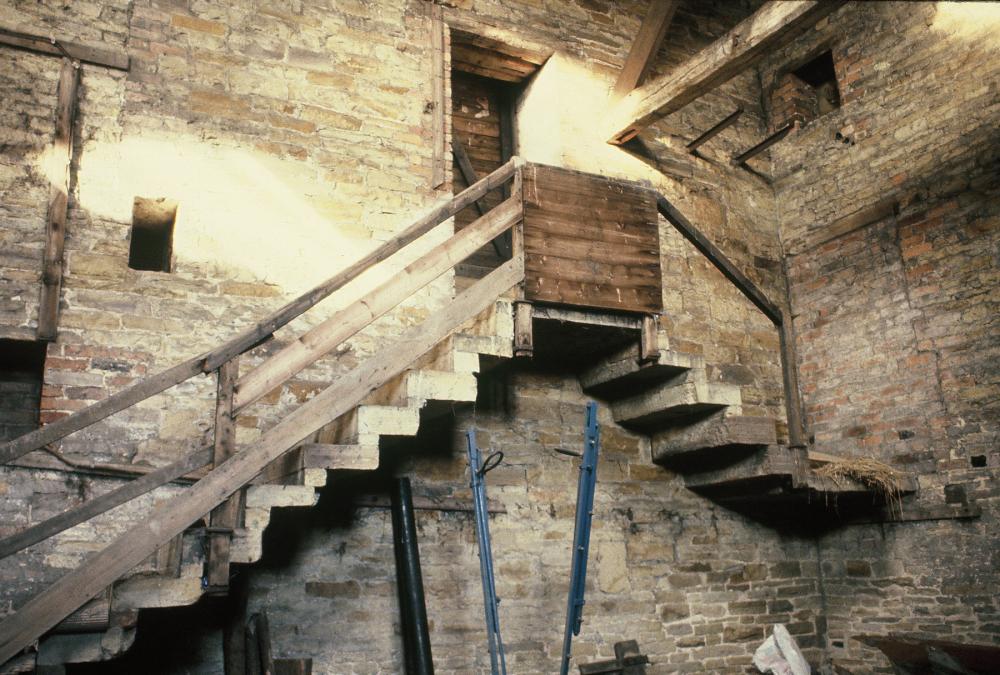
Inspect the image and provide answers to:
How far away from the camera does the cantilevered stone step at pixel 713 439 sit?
16.5ft

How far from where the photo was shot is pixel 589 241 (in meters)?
4.86

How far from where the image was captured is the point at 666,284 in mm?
6531

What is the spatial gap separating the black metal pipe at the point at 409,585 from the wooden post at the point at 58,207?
7.06 feet

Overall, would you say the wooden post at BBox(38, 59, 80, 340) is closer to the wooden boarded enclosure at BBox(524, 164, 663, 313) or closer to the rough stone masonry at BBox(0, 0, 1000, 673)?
the rough stone masonry at BBox(0, 0, 1000, 673)

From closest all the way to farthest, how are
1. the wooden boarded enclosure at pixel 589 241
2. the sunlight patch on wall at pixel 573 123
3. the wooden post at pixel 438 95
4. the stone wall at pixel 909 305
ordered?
the wooden boarded enclosure at pixel 589 241 < the stone wall at pixel 909 305 < the wooden post at pixel 438 95 < the sunlight patch on wall at pixel 573 123

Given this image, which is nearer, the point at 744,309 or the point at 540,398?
the point at 540,398

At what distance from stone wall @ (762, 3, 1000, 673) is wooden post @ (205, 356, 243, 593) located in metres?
4.77

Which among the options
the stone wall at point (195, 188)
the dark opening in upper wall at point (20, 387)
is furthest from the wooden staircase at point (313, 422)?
the dark opening in upper wall at point (20, 387)

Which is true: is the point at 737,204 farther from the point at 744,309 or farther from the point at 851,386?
the point at 851,386

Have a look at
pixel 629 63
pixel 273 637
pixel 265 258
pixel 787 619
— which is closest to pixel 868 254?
pixel 629 63

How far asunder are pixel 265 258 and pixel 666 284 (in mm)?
3210

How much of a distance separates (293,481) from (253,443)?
52 centimetres

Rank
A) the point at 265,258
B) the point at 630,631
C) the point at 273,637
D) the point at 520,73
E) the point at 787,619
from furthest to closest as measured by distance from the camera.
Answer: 1. the point at 520,73
2. the point at 787,619
3. the point at 630,631
4. the point at 265,258
5. the point at 273,637

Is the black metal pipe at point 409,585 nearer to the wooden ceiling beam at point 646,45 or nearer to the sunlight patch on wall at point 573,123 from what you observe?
the sunlight patch on wall at point 573,123
